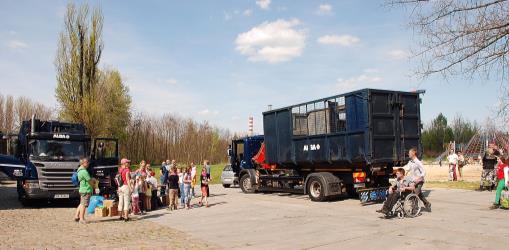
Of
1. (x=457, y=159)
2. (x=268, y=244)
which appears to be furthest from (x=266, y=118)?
(x=457, y=159)

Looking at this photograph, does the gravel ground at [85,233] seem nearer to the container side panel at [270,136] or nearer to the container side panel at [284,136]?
the container side panel at [284,136]

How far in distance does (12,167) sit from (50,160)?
1.30 metres

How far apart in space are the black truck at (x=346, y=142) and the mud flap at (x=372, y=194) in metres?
0.03

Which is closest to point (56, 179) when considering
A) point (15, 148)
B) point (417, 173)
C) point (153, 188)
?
point (15, 148)

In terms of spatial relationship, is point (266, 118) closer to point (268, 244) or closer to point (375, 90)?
point (375, 90)

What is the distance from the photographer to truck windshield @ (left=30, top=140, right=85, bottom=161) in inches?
651

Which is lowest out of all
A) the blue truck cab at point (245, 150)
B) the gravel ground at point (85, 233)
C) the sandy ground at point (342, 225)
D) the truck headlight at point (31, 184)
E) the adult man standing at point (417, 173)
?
the gravel ground at point (85, 233)

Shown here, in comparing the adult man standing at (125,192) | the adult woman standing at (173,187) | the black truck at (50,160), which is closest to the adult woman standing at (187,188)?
the adult woman standing at (173,187)

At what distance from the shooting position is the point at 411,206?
11.6m

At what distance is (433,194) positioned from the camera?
688 inches

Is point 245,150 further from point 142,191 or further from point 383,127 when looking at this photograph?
point 383,127

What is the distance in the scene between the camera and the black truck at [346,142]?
1447cm

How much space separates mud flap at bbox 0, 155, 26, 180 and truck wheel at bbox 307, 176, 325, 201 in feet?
34.0

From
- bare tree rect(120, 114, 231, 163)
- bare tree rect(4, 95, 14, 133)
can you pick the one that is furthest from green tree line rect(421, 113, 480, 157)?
bare tree rect(4, 95, 14, 133)
